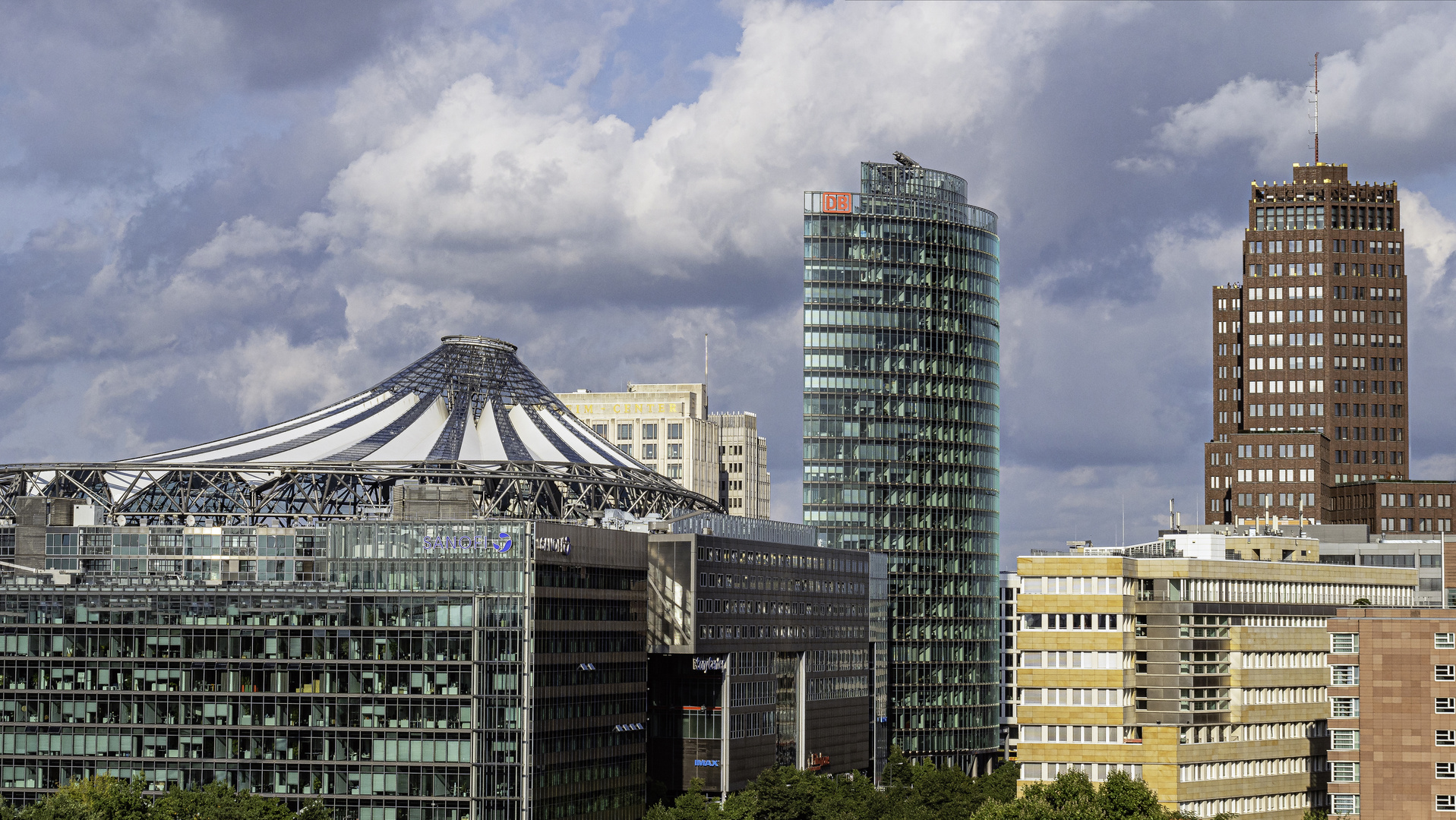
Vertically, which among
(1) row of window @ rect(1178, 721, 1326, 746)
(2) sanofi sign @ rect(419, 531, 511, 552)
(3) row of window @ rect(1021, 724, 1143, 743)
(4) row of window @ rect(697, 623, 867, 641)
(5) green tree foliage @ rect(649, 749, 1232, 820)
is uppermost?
(2) sanofi sign @ rect(419, 531, 511, 552)

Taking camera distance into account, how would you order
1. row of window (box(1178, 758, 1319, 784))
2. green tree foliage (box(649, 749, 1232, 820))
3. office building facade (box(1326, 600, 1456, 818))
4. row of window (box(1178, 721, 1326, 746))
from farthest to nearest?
row of window (box(1178, 721, 1326, 746)), row of window (box(1178, 758, 1319, 784)), green tree foliage (box(649, 749, 1232, 820)), office building facade (box(1326, 600, 1456, 818))

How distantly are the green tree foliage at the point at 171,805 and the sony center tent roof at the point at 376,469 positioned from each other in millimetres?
43586

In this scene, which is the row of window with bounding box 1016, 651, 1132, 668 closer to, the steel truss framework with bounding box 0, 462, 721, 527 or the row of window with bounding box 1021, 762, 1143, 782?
the row of window with bounding box 1021, 762, 1143, 782

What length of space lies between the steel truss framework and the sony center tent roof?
0.50 feet

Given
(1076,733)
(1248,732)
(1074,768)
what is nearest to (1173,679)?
(1076,733)

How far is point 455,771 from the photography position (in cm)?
13650

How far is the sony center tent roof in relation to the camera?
177375 millimetres

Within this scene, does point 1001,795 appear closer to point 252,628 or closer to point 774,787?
point 774,787

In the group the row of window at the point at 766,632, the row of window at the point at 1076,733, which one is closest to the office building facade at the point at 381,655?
the row of window at the point at 766,632

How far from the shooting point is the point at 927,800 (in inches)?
6550

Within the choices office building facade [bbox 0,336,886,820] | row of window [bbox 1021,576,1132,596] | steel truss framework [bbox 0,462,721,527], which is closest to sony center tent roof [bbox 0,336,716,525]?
steel truss framework [bbox 0,462,721,527]

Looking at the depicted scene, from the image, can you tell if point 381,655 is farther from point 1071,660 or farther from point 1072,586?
point 1072,586

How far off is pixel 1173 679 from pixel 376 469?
75.0m

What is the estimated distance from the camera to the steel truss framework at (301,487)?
17650 cm
